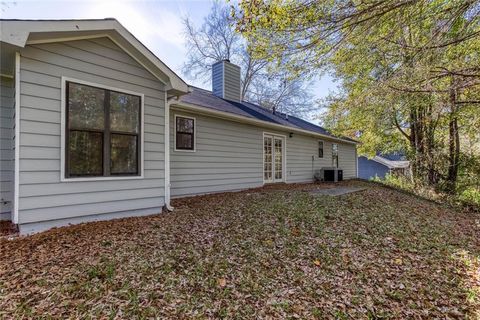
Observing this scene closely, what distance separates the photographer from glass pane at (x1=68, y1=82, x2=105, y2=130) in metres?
4.10

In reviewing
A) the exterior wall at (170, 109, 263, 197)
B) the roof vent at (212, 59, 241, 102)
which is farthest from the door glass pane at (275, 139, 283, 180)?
the roof vent at (212, 59, 241, 102)

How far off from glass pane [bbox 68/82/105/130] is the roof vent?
694 cm

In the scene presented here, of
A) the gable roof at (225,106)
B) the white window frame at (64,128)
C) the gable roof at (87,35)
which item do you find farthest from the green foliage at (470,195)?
the white window frame at (64,128)

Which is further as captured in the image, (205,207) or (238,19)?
(205,207)

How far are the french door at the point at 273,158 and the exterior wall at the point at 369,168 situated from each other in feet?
54.6

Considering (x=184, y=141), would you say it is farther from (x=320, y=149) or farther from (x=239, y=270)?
(x=320, y=149)

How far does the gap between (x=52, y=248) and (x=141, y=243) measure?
1013mm

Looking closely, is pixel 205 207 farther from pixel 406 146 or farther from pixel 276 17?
pixel 406 146

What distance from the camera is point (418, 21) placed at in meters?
4.79

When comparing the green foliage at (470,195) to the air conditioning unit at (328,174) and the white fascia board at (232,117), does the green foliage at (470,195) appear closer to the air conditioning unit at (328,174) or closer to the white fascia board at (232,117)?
the air conditioning unit at (328,174)

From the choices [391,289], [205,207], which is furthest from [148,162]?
[391,289]

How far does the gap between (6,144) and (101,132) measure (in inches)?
63.2

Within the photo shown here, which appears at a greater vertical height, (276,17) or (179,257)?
(276,17)

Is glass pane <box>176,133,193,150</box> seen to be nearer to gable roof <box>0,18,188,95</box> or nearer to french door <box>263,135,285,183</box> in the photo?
gable roof <box>0,18,188,95</box>
